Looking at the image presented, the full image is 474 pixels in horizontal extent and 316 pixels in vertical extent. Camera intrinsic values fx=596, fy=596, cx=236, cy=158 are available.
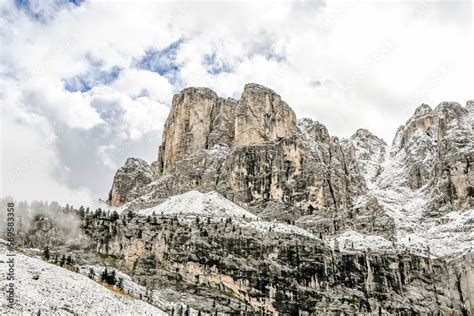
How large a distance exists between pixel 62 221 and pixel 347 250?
304 ft

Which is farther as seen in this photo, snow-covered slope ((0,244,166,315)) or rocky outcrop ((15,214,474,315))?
rocky outcrop ((15,214,474,315))

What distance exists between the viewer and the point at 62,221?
18162 cm

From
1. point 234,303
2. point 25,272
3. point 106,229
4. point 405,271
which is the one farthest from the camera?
point 405,271

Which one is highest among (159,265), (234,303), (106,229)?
(106,229)

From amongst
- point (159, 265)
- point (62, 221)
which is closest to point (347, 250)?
point (159, 265)

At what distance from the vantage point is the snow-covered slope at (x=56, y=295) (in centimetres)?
8175

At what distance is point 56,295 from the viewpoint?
91.1 m

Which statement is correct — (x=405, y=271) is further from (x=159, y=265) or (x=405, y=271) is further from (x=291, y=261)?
(x=159, y=265)

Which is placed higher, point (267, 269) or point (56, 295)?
point (267, 269)

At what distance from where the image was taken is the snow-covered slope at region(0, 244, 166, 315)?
8175cm

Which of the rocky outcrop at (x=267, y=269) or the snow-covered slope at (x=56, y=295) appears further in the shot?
the rocky outcrop at (x=267, y=269)

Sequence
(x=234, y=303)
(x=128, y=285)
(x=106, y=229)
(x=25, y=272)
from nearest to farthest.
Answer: (x=25, y=272) → (x=128, y=285) → (x=234, y=303) → (x=106, y=229)

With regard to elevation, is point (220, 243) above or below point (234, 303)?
above

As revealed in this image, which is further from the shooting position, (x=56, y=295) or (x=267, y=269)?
(x=267, y=269)
